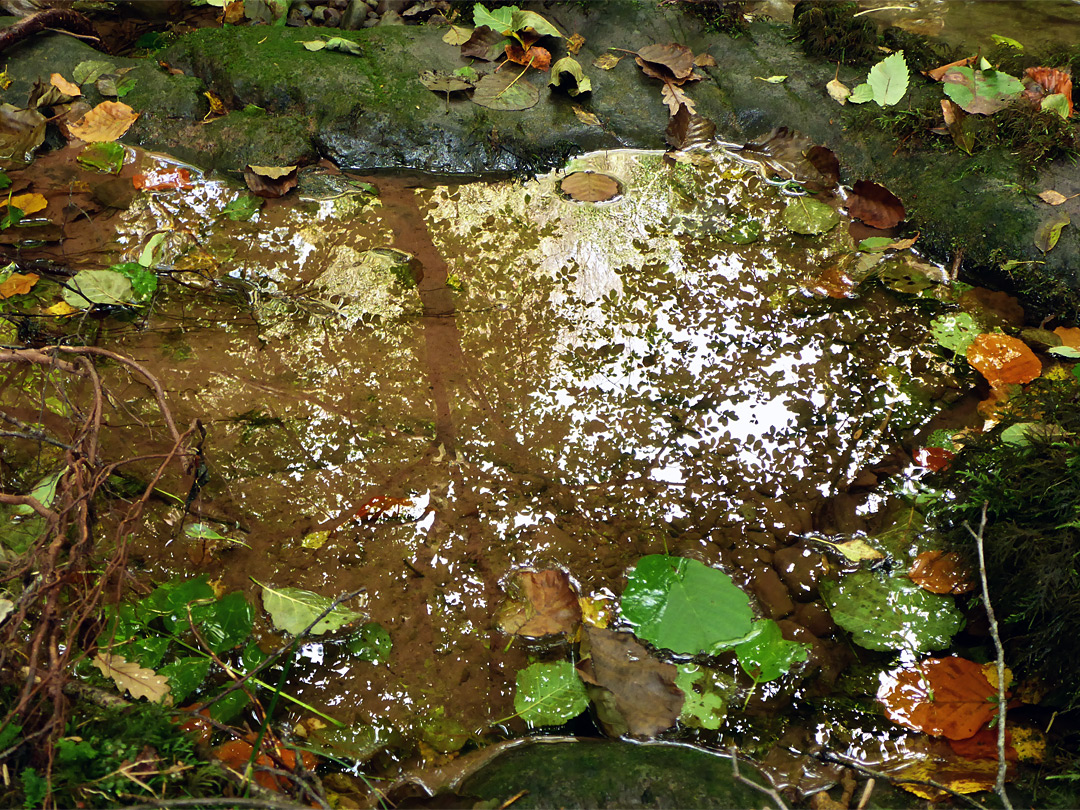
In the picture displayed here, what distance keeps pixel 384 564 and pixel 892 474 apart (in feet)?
5.89

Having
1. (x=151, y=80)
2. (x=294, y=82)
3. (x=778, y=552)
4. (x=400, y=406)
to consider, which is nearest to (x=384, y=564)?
(x=400, y=406)

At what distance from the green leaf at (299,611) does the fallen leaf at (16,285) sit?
171 centimetres

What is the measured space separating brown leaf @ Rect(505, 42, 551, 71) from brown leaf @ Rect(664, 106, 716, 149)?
2.31 ft

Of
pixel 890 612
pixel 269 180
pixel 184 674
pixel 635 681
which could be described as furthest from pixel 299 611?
pixel 269 180

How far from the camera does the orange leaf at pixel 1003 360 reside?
101 inches

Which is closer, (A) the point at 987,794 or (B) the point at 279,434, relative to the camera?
(A) the point at 987,794

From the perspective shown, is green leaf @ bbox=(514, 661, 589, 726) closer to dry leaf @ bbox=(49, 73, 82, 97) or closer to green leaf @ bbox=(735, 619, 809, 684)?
green leaf @ bbox=(735, 619, 809, 684)

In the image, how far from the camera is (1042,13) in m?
3.83

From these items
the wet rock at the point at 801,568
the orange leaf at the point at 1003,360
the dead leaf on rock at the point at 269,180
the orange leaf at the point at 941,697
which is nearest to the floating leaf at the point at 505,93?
the dead leaf on rock at the point at 269,180

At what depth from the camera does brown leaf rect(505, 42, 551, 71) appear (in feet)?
11.4

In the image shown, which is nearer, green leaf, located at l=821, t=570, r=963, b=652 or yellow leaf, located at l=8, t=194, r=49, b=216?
green leaf, located at l=821, t=570, r=963, b=652

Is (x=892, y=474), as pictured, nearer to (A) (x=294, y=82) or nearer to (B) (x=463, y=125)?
(B) (x=463, y=125)

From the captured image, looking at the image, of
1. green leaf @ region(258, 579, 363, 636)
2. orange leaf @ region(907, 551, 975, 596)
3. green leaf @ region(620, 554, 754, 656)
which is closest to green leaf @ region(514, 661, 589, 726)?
green leaf @ region(620, 554, 754, 656)

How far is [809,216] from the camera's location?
310 centimetres
